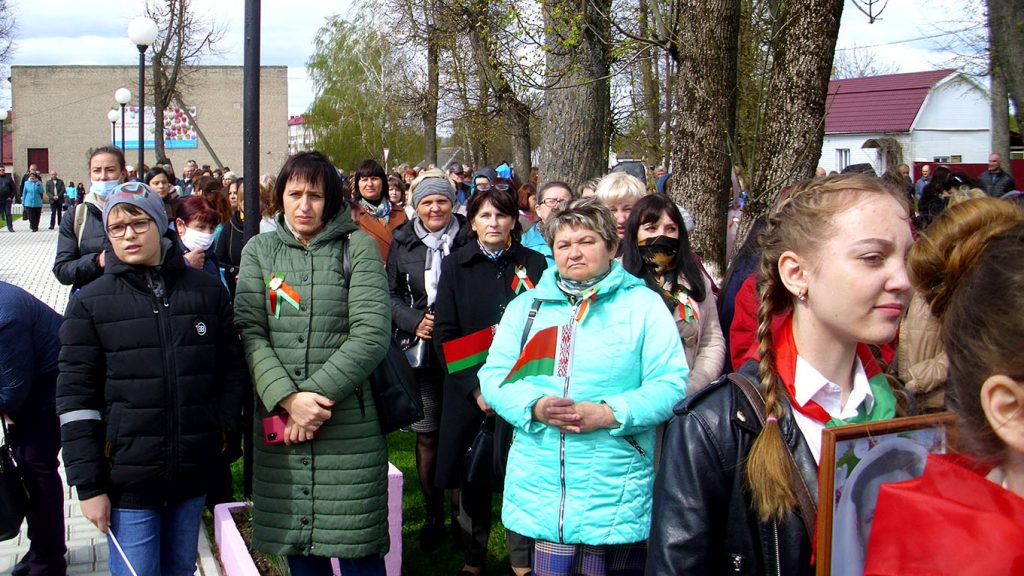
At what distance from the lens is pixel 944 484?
133cm

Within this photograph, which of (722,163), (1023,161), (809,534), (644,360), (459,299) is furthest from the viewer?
(1023,161)

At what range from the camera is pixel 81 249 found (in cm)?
602

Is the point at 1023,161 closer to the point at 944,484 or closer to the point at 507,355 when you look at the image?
the point at 507,355

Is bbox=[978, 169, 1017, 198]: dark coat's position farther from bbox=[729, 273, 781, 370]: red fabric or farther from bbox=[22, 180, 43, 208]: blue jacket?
bbox=[22, 180, 43, 208]: blue jacket

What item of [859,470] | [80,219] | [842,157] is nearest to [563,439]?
[859,470]

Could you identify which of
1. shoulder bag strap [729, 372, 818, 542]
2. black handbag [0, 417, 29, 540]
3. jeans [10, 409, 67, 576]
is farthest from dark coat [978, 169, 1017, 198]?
shoulder bag strap [729, 372, 818, 542]

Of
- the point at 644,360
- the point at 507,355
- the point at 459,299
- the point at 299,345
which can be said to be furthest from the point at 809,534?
the point at 459,299

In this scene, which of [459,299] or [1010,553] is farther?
[459,299]

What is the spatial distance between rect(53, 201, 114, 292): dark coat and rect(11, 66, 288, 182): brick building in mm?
55644

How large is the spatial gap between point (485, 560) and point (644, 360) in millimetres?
2021

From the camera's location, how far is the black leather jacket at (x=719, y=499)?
2055 mm

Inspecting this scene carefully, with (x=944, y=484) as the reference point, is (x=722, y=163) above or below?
above

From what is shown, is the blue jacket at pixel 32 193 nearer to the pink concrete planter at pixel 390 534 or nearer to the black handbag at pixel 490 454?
the pink concrete planter at pixel 390 534

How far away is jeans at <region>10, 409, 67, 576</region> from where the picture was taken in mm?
4852
